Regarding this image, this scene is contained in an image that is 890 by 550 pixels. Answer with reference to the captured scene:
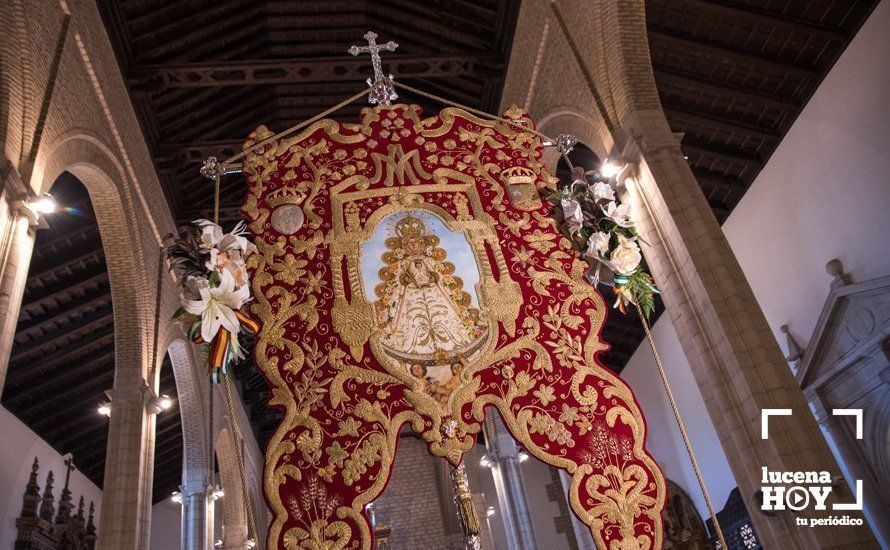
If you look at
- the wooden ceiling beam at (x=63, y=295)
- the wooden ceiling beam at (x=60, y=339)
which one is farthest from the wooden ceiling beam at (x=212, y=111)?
the wooden ceiling beam at (x=60, y=339)

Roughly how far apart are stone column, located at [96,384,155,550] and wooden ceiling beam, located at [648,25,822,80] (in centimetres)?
806

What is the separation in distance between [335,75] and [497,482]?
27.2 feet

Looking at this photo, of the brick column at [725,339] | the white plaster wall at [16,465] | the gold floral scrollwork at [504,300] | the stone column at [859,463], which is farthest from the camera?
the white plaster wall at [16,465]

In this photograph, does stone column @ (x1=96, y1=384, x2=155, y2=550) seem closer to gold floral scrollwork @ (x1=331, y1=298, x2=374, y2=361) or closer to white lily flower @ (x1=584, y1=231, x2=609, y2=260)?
gold floral scrollwork @ (x1=331, y1=298, x2=374, y2=361)

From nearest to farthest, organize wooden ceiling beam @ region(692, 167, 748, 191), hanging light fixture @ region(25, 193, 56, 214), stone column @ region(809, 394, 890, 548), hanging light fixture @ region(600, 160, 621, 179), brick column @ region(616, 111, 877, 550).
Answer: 1. brick column @ region(616, 111, 877, 550)
2. hanging light fixture @ region(25, 193, 56, 214)
3. hanging light fixture @ region(600, 160, 621, 179)
4. stone column @ region(809, 394, 890, 548)
5. wooden ceiling beam @ region(692, 167, 748, 191)

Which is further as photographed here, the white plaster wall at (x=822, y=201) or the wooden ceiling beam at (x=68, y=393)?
the wooden ceiling beam at (x=68, y=393)

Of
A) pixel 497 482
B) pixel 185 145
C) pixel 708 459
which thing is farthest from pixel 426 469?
pixel 185 145

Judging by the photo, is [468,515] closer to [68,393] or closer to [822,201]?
[822,201]

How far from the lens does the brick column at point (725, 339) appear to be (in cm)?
435

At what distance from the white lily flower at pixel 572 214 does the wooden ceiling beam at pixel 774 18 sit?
616 centimetres

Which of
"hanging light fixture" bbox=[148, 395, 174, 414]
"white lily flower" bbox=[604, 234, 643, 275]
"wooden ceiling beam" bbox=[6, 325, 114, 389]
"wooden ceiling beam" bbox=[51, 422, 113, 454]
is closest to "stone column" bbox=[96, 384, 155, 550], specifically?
"hanging light fixture" bbox=[148, 395, 174, 414]

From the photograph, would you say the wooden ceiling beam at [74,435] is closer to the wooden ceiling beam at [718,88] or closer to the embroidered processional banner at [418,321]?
the embroidered processional banner at [418,321]

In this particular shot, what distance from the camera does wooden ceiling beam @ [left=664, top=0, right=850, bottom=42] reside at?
800 centimetres


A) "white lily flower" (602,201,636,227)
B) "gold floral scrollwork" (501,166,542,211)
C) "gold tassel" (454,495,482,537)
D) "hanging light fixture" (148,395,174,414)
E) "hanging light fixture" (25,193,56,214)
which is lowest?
"gold tassel" (454,495,482,537)
